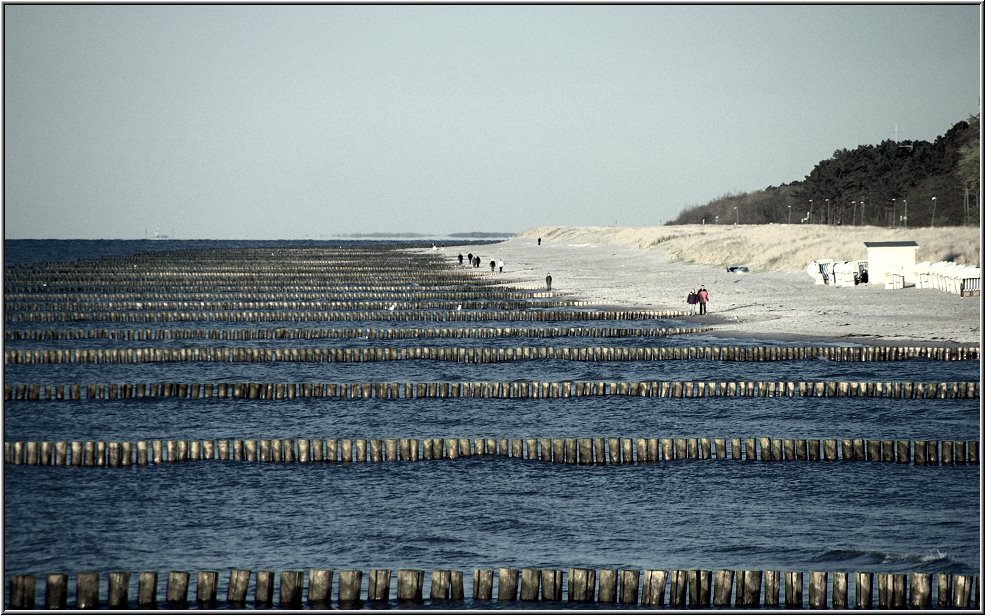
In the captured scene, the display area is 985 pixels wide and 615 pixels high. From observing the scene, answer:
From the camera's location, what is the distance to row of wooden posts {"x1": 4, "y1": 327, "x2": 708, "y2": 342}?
52.8m

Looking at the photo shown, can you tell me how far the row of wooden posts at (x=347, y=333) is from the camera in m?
52.8

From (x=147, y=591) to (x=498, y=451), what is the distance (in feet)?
39.0

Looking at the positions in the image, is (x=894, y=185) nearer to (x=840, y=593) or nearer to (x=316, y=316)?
(x=316, y=316)

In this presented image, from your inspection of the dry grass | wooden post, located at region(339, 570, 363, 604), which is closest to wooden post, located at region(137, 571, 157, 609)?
wooden post, located at region(339, 570, 363, 604)

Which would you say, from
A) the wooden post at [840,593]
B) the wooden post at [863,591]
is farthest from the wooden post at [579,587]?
the wooden post at [863,591]

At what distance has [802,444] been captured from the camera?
28016mm

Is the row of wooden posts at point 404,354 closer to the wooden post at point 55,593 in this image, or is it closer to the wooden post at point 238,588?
the wooden post at point 238,588

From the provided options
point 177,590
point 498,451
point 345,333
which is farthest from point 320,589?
point 345,333

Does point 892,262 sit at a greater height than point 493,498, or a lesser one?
greater

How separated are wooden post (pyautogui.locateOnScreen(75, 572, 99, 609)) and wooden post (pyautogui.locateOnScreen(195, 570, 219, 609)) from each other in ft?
5.18

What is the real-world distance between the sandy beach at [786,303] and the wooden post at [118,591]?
35015 millimetres

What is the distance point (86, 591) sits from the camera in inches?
677

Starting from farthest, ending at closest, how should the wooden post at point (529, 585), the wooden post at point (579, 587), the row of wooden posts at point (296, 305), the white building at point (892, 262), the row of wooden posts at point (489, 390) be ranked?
the row of wooden posts at point (296, 305), the white building at point (892, 262), the row of wooden posts at point (489, 390), the wooden post at point (579, 587), the wooden post at point (529, 585)

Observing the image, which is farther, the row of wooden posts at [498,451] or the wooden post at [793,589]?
the row of wooden posts at [498,451]
